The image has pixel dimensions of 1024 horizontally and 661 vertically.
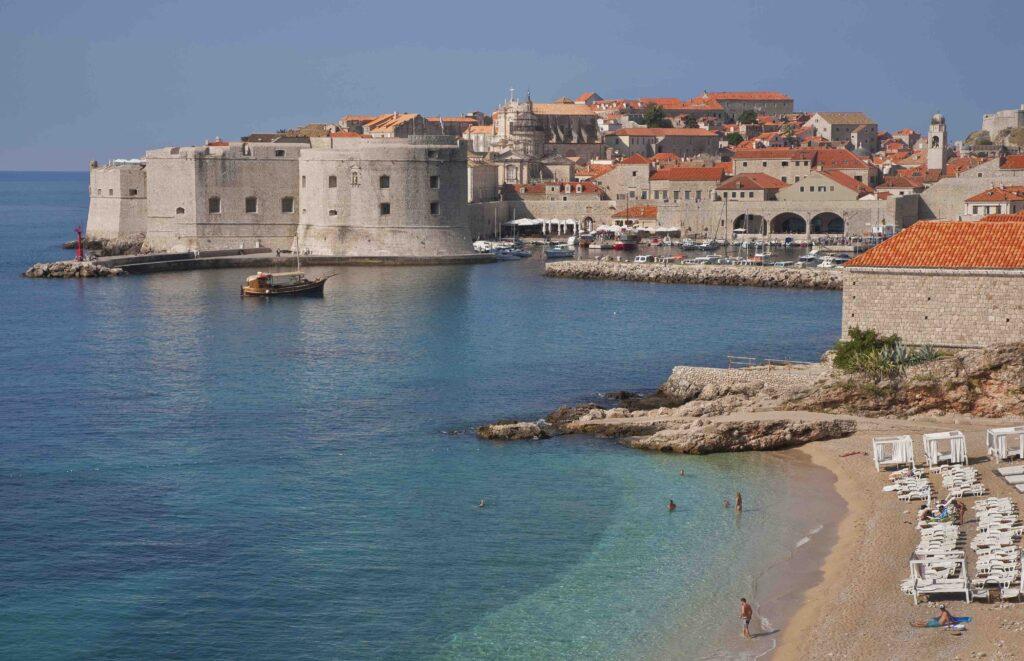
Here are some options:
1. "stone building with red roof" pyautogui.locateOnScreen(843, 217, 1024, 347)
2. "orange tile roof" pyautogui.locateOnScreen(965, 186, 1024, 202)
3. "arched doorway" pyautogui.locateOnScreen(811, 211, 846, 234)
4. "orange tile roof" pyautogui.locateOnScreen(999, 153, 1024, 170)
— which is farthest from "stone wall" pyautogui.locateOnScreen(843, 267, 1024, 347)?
"arched doorway" pyautogui.locateOnScreen(811, 211, 846, 234)

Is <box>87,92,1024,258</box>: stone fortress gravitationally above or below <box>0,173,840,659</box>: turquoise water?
above

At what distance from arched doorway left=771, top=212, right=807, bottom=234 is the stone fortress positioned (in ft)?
0.23

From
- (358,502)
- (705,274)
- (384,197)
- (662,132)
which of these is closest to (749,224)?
(705,274)

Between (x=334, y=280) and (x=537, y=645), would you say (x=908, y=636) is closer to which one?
(x=537, y=645)

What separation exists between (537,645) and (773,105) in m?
111

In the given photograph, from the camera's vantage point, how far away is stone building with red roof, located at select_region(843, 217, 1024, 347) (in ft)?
68.7

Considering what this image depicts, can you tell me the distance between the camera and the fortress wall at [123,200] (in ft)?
183

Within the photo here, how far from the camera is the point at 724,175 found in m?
67.6

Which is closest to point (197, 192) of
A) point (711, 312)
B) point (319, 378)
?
point (711, 312)

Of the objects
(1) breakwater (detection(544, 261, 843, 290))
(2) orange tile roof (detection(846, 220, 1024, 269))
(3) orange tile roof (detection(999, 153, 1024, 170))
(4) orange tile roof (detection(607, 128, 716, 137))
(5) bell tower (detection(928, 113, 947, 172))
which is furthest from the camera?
(4) orange tile roof (detection(607, 128, 716, 137))

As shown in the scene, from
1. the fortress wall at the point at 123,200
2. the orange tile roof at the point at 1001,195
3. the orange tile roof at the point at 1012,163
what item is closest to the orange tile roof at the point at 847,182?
the orange tile roof at the point at 1012,163

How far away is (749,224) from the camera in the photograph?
64000 mm

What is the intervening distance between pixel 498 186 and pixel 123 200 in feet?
61.0

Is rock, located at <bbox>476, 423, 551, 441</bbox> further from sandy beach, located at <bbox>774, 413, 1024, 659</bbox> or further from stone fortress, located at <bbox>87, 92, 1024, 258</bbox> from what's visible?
stone fortress, located at <bbox>87, 92, 1024, 258</bbox>
